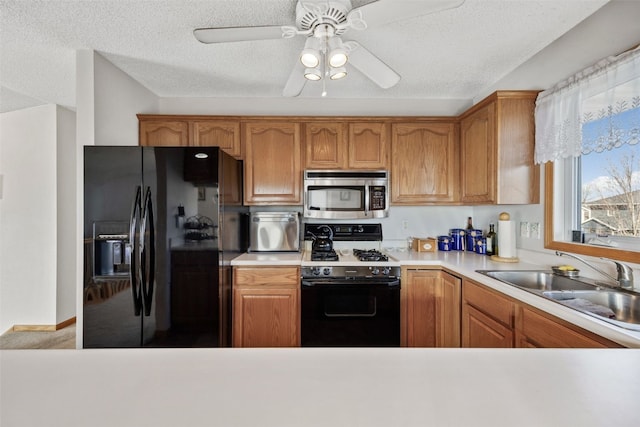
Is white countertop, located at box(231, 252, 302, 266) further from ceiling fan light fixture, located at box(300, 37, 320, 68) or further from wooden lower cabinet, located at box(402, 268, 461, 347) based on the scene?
ceiling fan light fixture, located at box(300, 37, 320, 68)

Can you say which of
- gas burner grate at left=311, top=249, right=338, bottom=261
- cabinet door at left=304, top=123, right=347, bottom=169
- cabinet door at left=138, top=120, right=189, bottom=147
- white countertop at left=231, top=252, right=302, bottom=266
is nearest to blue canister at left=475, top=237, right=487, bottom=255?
gas burner grate at left=311, top=249, right=338, bottom=261

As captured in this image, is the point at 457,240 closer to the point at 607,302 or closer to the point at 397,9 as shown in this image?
the point at 607,302

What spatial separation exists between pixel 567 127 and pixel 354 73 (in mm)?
1519

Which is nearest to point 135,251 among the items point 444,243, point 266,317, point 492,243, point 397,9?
point 266,317

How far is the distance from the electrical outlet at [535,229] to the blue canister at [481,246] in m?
0.42

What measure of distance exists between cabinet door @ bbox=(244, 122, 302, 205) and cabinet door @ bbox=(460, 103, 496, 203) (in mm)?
1479

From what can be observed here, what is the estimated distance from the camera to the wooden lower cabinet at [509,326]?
3.71 feet

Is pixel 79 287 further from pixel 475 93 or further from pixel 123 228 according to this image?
pixel 475 93

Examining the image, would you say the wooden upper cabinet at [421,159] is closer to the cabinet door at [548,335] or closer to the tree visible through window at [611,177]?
the tree visible through window at [611,177]

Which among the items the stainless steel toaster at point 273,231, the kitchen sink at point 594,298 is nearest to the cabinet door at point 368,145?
the stainless steel toaster at point 273,231

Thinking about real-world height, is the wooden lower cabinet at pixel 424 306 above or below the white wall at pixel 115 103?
below

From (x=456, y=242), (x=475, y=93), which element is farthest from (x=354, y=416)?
(x=475, y=93)

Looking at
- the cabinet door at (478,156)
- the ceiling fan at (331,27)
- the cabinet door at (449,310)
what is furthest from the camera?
the cabinet door at (478,156)

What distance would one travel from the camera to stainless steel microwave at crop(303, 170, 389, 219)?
98.9 inches
